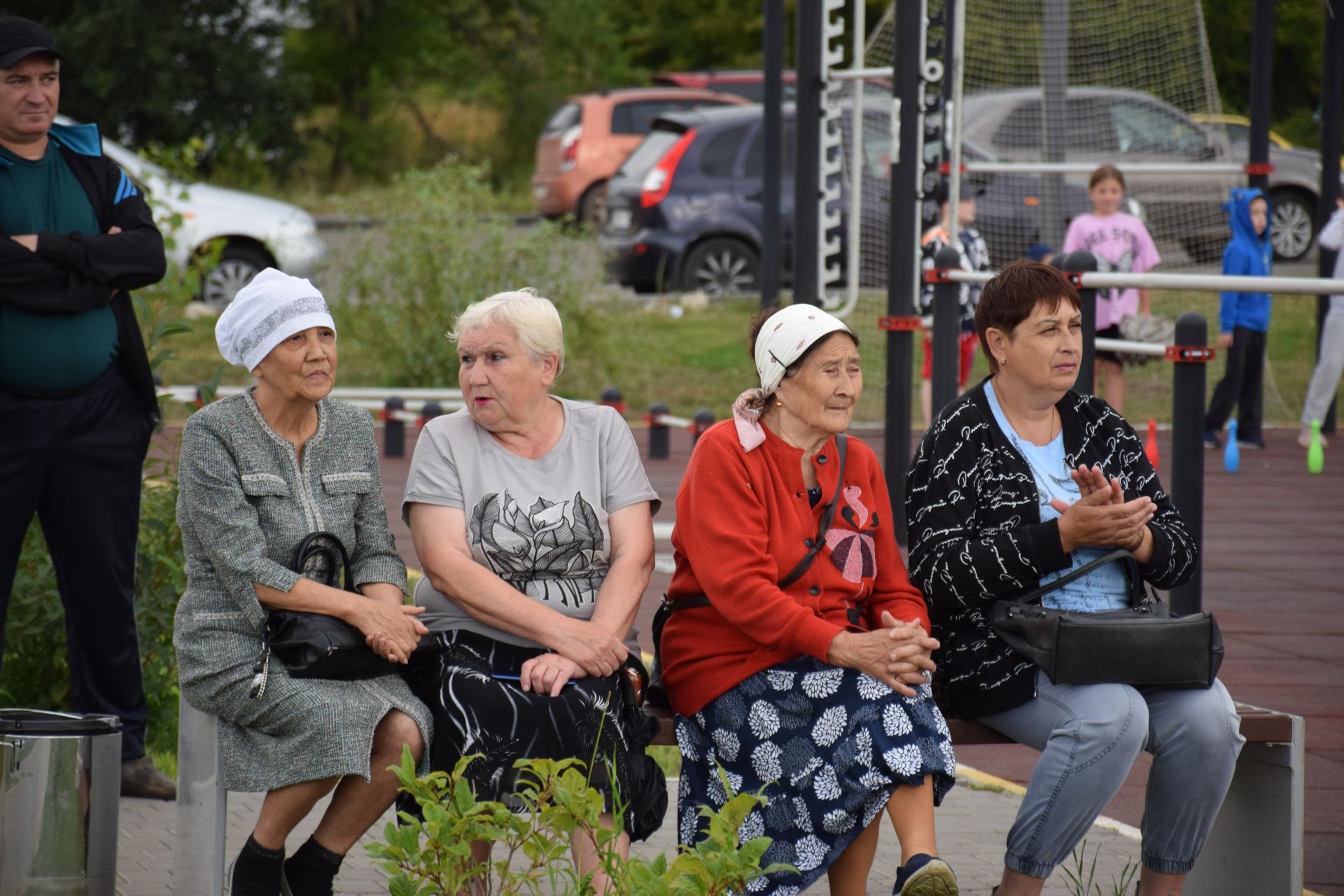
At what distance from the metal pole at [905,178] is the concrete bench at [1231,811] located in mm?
3225

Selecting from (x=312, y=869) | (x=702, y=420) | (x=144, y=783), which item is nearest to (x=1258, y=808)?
(x=312, y=869)

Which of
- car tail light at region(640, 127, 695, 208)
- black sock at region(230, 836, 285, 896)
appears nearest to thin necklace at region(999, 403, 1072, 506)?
black sock at region(230, 836, 285, 896)

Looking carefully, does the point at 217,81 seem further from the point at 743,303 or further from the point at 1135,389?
the point at 1135,389

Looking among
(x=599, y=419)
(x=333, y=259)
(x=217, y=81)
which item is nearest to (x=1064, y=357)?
(x=599, y=419)

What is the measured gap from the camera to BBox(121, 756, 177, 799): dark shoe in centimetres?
478

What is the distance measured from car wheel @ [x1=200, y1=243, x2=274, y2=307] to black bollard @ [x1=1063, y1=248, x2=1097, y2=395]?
11162 mm

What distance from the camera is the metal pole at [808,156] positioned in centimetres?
816

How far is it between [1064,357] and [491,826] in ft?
6.01

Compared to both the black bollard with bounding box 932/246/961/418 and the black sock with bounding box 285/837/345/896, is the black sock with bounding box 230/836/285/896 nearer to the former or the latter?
→ the black sock with bounding box 285/837/345/896

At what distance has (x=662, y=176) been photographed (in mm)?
16672

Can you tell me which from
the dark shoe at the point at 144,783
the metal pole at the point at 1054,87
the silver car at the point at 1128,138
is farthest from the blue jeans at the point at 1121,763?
the silver car at the point at 1128,138

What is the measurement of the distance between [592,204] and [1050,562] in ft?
55.6

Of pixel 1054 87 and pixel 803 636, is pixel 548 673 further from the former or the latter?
pixel 1054 87

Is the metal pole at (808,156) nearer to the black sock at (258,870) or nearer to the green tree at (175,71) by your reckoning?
the black sock at (258,870)
